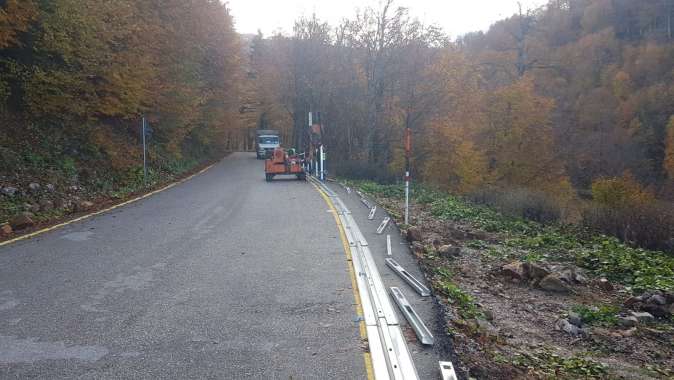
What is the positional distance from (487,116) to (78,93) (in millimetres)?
27946

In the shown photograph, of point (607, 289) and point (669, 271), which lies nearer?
point (607, 289)

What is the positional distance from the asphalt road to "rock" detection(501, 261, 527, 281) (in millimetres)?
2528

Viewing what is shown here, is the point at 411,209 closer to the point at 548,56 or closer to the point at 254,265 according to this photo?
the point at 254,265

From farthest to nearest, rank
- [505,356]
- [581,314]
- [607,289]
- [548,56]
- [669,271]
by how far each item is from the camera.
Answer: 1. [548,56]
2. [669,271]
3. [607,289]
4. [581,314]
5. [505,356]

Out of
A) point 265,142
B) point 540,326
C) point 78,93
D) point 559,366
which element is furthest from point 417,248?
point 265,142

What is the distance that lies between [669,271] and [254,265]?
6713 millimetres

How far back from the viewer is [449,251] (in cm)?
1006

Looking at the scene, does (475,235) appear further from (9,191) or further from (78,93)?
(78,93)

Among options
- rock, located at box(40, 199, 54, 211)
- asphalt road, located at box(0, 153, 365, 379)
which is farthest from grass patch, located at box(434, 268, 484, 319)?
rock, located at box(40, 199, 54, 211)

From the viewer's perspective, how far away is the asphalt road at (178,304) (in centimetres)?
472

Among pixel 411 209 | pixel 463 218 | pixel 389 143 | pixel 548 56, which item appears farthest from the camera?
pixel 548 56

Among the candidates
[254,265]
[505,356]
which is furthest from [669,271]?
[254,265]

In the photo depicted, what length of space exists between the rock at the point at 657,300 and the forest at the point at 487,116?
6.71 metres

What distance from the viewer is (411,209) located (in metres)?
16.9
